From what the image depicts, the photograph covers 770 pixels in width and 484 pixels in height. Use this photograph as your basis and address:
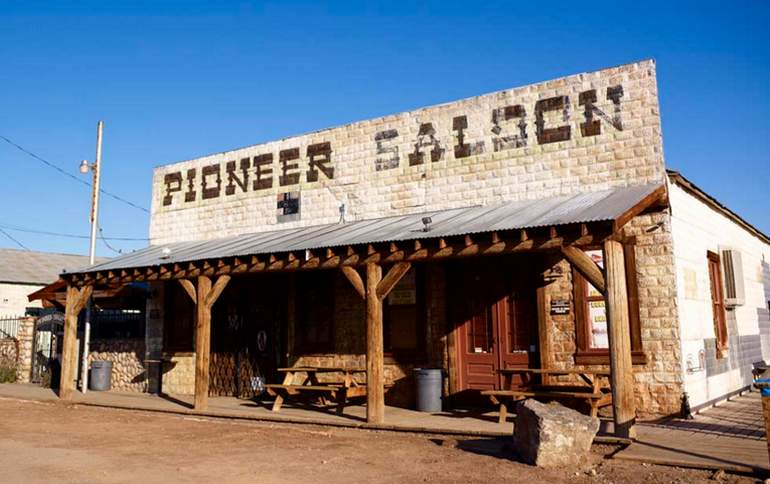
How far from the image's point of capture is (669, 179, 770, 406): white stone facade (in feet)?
33.0

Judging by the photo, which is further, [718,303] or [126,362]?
[126,362]

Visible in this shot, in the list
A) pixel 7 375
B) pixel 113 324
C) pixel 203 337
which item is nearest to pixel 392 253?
pixel 203 337

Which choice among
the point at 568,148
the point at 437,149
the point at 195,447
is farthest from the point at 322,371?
the point at 568,148

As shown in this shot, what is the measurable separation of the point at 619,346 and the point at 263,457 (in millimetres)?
4450

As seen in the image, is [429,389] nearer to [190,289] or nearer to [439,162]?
[439,162]

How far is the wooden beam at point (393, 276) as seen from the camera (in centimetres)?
974

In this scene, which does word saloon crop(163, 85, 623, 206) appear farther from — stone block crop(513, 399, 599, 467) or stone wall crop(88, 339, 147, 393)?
stone block crop(513, 399, 599, 467)

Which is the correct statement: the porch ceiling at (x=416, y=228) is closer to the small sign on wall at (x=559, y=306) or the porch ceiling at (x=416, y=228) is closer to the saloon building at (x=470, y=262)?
the saloon building at (x=470, y=262)

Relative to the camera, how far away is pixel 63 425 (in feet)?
34.7

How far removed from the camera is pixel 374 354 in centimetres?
984

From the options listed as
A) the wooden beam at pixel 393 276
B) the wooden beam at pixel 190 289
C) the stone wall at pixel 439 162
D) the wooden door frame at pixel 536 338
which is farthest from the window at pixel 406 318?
the wooden beam at pixel 190 289

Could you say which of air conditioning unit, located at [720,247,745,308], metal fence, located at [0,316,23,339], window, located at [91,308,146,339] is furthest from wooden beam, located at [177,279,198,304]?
metal fence, located at [0,316,23,339]

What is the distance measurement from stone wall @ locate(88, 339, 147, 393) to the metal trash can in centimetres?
35

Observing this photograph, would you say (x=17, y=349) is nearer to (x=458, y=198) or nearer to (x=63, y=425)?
(x=63, y=425)
